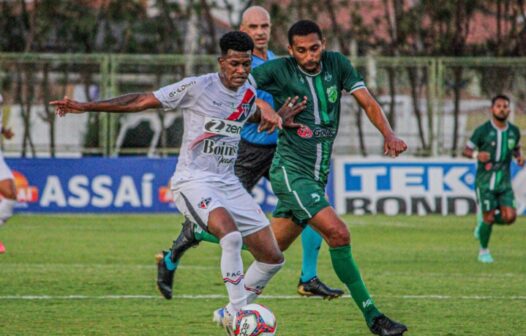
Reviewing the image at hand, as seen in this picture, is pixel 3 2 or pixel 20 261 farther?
pixel 3 2

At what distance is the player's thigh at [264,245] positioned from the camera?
351 inches

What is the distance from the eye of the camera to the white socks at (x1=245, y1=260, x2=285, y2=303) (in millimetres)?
8992

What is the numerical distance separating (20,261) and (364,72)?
1251 cm

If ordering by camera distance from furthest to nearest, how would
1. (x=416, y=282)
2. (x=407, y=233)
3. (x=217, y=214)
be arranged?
(x=407, y=233) → (x=416, y=282) → (x=217, y=214)

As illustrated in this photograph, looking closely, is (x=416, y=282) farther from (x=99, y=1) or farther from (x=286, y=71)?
(x=99, y=1)

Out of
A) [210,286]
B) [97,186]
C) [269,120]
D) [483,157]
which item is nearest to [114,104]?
[269,120]

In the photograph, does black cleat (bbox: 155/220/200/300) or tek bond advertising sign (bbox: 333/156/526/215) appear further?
tek bond advertising sign (bbox: 333/156/526/215)

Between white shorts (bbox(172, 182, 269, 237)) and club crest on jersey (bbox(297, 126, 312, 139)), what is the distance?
723mm

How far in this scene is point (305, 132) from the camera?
9414mm

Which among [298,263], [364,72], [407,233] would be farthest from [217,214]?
[364,72]

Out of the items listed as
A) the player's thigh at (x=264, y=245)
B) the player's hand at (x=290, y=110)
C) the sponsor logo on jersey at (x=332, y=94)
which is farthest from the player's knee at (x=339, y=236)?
the sponsor logo on jersey at (x=332, y=94)

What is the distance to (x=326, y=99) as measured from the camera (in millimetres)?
9383

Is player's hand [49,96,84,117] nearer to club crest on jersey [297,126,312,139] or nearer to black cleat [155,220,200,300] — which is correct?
club crest on jersey [297,126,312,139]

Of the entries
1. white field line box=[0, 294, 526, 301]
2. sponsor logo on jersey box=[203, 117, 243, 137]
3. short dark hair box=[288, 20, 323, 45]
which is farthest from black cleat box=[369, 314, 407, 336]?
white field line box=[0, 294, 526, 301]
